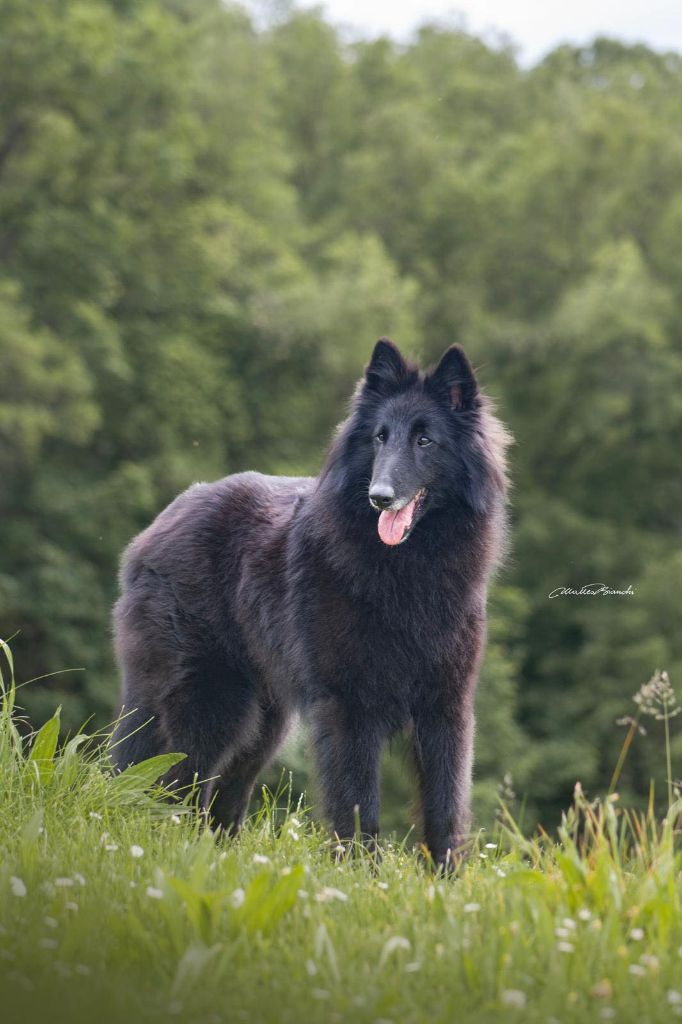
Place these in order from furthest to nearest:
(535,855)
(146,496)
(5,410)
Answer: (146,496) → (5,410) → (535,855)

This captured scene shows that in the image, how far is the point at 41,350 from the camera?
20.4 m

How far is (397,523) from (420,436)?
0.40 metres

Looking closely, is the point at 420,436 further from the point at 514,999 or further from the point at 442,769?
the point at 514,999

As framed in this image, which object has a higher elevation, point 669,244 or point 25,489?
point 669,244

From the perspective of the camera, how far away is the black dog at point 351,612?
5652mm

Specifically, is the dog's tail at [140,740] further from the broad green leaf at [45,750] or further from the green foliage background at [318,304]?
the green foliage background at [318,304]

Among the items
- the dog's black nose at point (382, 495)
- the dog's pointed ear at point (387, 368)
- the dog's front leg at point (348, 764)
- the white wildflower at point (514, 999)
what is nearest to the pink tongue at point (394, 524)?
the dog's black nose at point (382, 495)

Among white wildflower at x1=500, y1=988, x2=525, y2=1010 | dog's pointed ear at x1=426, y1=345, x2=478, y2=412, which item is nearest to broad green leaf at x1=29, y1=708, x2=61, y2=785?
white wildflower at x1=500, y1=988, x2=525, y2=1010

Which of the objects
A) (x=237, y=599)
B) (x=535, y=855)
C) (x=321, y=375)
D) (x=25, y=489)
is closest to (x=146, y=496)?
(x=25, y=489)

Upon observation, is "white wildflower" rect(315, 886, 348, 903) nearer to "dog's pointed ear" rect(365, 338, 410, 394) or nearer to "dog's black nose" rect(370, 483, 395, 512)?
"dog's black nose" rect(370, 483, 395, 512)

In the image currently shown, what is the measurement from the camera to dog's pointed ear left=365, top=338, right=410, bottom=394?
5.94 m

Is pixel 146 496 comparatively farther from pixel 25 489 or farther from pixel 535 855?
pixel 535 855

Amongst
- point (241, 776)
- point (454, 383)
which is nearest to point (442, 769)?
point (241, 776)

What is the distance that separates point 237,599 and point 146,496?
14.8 m
